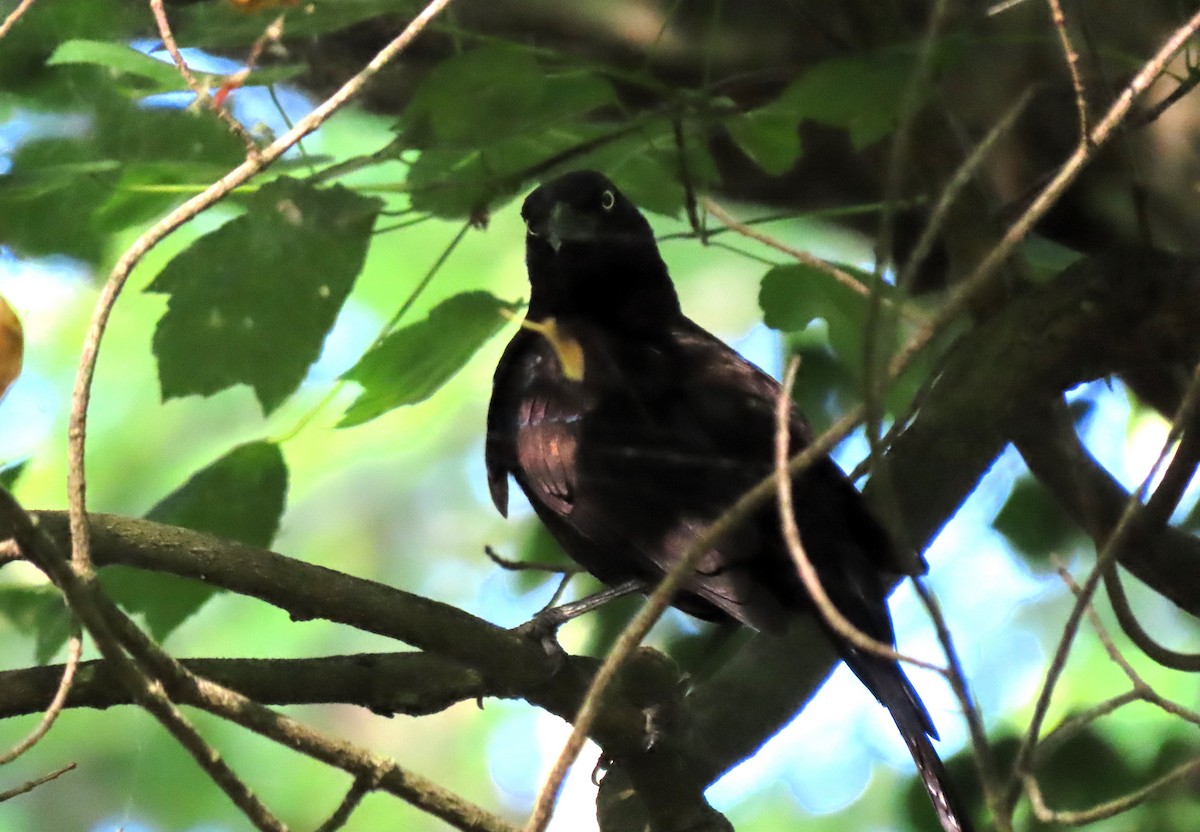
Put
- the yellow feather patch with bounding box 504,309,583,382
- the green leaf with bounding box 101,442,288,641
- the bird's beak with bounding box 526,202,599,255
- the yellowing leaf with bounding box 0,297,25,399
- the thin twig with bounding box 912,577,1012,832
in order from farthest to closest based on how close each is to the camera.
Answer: the bird's beak with bounding box 526,202,599,255 < the yellow feather patch with bounding box 504,309,583,382 < the green leaf with bounding box 101,442,288,641 < the yellowing leaf with bounding box 0,297,25,399 < the thin twig with bounding box 912,577,1012,832

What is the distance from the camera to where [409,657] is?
1085 millimetres

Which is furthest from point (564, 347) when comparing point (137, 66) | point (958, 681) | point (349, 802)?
point (958, 681)

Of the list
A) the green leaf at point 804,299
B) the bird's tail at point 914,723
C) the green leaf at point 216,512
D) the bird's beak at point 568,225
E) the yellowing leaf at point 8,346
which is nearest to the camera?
the yellowing leaf at point 8,346

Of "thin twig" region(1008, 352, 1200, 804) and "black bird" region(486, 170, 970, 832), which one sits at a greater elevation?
"black bird" region(486, 170, 970, 832)

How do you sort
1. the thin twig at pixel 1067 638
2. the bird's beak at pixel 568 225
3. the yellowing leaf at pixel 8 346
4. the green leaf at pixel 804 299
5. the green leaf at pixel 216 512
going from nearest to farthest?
the thin twig at pixel 1067 638 → the yellowing leaf at pixel 8 346 → the green leaf at pixel 216 512 → the green leaf at pixel 804 299 → the bird's beak at pixel 568 225

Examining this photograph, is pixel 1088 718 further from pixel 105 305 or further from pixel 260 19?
pixel 260 19

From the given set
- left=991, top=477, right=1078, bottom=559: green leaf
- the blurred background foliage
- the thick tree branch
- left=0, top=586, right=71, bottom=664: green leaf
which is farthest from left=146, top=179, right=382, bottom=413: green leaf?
left=991, top=477, right=1078, bottom=559: green leaf

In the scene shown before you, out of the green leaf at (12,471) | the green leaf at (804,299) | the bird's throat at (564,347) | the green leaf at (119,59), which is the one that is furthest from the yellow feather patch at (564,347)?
the green leaf at (12,471)

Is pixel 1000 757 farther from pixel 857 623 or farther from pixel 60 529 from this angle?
pixel 60 529

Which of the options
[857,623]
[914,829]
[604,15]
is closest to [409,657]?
[857,623]

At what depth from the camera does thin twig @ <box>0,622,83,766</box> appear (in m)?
0.88

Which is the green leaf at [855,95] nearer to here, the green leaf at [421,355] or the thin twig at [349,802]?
the green leaf at [421,355]

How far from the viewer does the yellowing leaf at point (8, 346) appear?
98 cm

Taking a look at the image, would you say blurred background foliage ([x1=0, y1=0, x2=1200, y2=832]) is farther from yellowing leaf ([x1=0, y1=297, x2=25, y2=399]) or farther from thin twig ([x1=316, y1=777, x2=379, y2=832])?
thin twig ([x1=316, y1=777, x2=379, y2=832])
